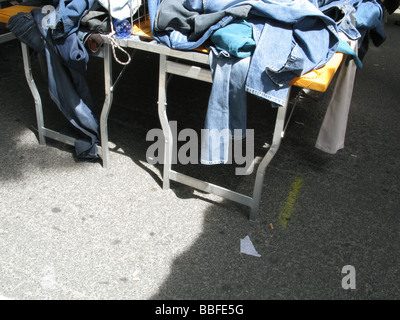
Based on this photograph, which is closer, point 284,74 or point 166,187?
point 284,74

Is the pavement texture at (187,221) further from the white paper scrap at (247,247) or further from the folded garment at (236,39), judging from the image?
Answer: the folded garment at (236,39)

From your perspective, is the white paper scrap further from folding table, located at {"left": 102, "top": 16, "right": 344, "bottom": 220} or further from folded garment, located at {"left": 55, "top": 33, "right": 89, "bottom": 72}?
folded garment, located at {"left": 55, "top": 33, "right": 89, "bottom": 72}

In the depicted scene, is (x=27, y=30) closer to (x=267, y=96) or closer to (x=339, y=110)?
(x=267, y=96)

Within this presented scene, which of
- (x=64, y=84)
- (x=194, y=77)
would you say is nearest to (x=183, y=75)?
(x=194, y=77)

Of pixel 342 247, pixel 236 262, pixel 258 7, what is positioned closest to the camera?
pixel 258 7

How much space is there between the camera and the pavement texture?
194 centimetres

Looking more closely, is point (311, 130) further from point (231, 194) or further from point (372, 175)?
point (231, 194)

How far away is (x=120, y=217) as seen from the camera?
2.28 meters

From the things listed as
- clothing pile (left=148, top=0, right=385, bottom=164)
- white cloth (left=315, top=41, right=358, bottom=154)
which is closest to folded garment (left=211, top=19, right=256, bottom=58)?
clothing pile (left=148, top=0, right=385, bottom=164)

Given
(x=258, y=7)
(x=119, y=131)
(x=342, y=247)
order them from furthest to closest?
(x=119, y=131) < (x=342, y=247) < (x=258, y=7)

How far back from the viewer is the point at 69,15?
206cm

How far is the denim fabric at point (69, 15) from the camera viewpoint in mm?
2070
